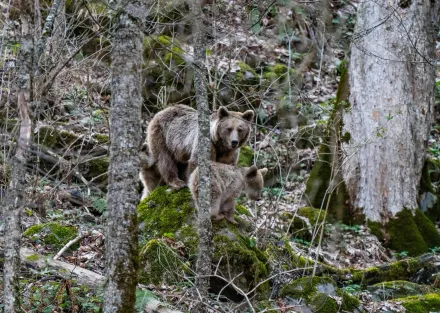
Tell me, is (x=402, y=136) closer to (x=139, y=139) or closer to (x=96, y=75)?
(x=96, y=75)

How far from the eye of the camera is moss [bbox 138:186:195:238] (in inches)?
337

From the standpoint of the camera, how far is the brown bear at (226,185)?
27.4 ft

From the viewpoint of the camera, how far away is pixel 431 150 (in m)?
15.8

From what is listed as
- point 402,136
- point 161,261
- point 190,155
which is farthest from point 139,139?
point 402,136

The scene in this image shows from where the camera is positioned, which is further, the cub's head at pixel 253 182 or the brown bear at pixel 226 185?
the cub's head at pixel 253 182

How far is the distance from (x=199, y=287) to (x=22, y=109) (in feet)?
8.77

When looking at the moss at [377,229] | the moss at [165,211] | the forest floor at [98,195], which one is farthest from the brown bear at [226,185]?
the moss at [377,229]

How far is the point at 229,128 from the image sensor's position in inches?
374

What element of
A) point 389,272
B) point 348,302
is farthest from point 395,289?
point 348,302

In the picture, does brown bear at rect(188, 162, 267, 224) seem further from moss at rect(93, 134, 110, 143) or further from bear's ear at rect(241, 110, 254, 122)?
moss at rect(93, 134, 110, 143)

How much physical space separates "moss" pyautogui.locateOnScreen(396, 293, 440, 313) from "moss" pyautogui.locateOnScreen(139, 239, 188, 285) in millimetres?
2949

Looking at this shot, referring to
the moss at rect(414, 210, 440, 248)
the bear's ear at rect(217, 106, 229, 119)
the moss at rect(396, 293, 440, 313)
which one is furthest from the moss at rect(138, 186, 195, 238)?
the moss at rect(414, 210, 440, 248)

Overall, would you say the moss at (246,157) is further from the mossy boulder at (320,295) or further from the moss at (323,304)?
the moss at (323,304)

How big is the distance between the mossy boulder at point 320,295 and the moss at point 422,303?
756 millimetres
